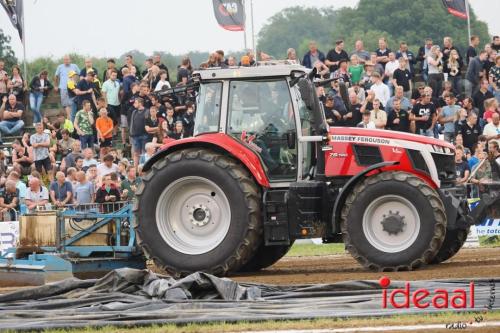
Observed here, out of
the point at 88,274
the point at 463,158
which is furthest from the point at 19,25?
the point at 88,274

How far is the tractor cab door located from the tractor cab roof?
0.10m

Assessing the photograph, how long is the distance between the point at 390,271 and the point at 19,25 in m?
19.0

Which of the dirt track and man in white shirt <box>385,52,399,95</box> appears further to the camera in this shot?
man in white shirt <box>385,52,399,95</box>

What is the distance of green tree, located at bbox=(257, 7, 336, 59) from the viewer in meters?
121

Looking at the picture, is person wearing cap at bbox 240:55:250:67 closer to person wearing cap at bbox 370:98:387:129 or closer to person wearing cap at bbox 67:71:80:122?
person wearing cap at bbox 370:98:387:129

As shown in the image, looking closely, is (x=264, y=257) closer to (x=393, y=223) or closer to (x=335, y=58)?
(x=393, y=223)

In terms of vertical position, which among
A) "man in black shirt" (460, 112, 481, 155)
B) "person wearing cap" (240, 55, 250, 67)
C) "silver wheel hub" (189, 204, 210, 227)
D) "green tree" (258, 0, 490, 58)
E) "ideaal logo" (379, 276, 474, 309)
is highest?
"green tree" (258, 0, 490, 58)

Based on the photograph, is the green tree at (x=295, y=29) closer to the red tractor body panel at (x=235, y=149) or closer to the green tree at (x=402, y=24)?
the green tree at (x=402, y=24)

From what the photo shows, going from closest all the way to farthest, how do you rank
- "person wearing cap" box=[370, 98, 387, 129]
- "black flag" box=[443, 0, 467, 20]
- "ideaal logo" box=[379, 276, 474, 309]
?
"ideaal logo" box=[379, 276, 474, 309] < "person wearing cap" box=[370, 98, 387, 129] < "black flag" box=[443, 0, 467, 20]

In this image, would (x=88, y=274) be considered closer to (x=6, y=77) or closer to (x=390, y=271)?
(x=390, y=271)

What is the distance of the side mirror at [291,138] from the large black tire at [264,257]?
5.81ft

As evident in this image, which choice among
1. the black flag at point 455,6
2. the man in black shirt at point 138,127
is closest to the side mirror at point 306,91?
the man in black shirt at point 138,127

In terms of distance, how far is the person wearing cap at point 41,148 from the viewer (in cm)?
2547

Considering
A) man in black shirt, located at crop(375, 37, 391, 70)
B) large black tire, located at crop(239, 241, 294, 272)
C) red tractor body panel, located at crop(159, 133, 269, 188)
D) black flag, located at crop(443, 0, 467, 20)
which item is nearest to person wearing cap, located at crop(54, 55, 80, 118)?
man in black shirt, located at crop(375, 37, 391, 70)
